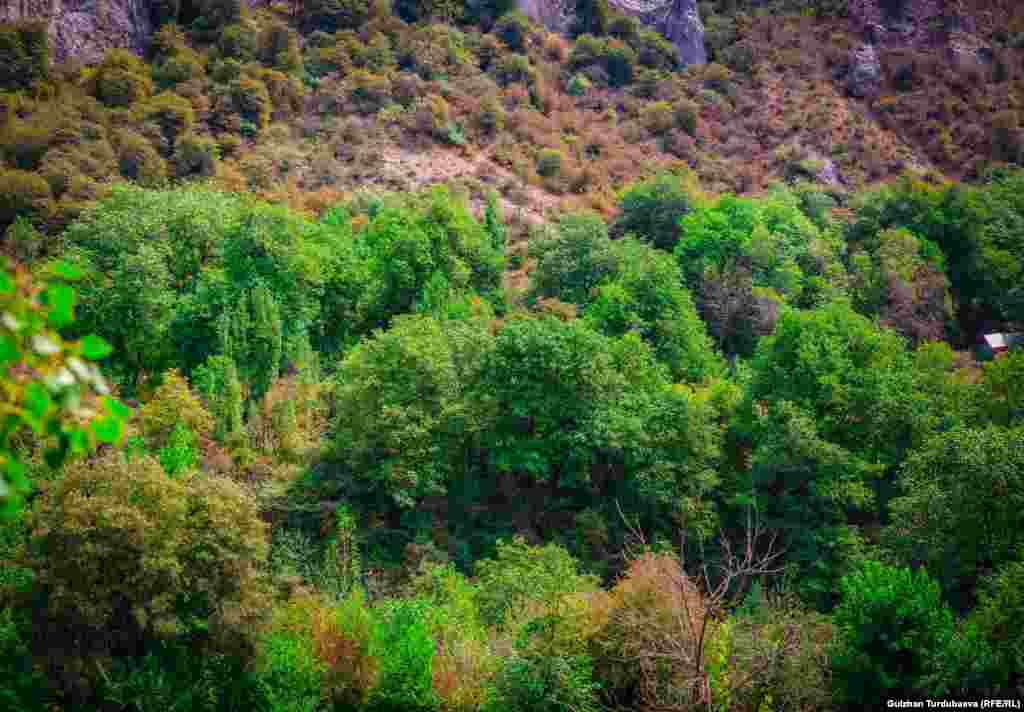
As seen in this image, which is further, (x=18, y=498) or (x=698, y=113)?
(x=698, y=113)

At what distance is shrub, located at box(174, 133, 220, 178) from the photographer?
51.2 metres

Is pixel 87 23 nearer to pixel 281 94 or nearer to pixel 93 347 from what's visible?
pixel 281 94

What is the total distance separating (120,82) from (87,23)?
11.5m

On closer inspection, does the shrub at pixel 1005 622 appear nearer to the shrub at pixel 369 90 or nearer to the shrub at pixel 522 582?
the shrub at pixel 522 582

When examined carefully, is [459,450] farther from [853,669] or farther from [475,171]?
[475,171]

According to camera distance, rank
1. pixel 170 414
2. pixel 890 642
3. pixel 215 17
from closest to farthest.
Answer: pixel 890 642 → pixel 170 414 → pixel 215 17

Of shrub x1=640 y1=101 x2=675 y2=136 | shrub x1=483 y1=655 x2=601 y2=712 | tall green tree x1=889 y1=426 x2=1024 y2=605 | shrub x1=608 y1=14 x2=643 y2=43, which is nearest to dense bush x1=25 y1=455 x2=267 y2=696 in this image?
shrub x1=483 y1=655 x2=601 y2=712

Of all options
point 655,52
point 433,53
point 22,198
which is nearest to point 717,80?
point 655,52

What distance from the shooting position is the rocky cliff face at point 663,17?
84812 millimetres

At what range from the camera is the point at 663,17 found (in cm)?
8800

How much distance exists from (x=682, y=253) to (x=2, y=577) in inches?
1515

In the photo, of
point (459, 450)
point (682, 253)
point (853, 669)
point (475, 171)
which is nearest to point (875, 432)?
point (853, 669)

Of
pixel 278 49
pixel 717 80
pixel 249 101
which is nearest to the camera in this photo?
pixel 249 101

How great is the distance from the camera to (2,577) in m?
19.0
